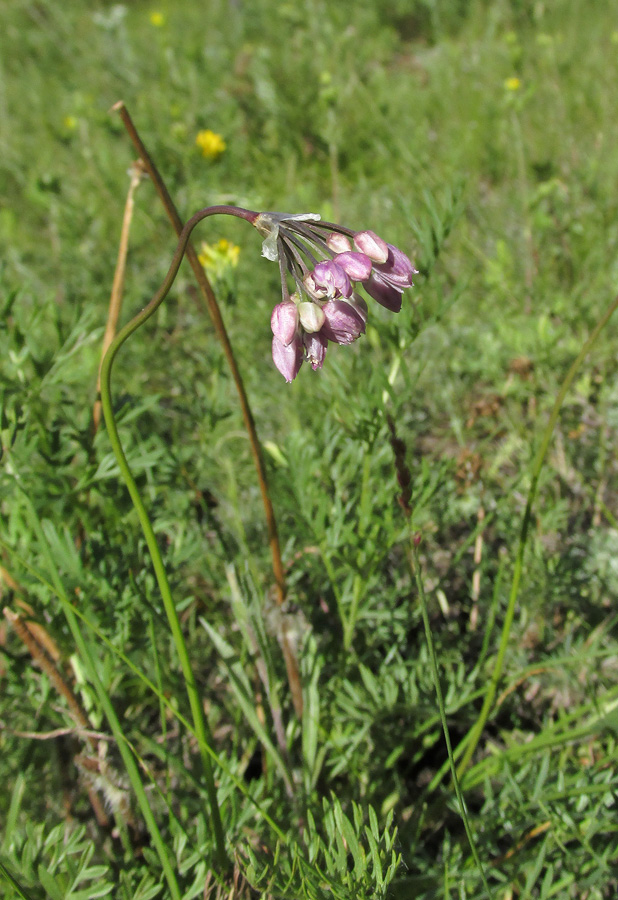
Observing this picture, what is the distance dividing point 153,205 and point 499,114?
2.02m

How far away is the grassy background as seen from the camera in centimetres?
133

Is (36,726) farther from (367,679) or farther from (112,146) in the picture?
(112,146)

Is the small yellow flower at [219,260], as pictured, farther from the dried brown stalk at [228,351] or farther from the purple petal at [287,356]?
the purple petal at [287,356]

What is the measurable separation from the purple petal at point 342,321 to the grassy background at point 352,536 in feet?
1.36

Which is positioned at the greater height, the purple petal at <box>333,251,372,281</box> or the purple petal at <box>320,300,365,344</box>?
the purple petal at <box>333,251,372,281</box>

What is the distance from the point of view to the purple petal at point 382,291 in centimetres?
93

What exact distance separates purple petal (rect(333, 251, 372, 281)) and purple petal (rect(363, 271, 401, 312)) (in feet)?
0.15

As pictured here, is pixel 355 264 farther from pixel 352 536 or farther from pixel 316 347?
pixel 352 536

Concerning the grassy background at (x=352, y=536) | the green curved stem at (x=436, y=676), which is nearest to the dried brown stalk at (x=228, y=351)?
the grassy background at (x=352, y=536)

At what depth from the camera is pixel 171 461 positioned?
173 cm

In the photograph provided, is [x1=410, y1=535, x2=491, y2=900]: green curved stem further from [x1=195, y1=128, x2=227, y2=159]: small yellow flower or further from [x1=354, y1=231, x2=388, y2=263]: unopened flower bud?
[x1=195, y1=128, x2=227, y2=159]: small yellow flower

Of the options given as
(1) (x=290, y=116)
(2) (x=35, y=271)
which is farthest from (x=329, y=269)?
(1) (x=290, y=116)

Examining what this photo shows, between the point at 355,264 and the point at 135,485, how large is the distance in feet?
1.43

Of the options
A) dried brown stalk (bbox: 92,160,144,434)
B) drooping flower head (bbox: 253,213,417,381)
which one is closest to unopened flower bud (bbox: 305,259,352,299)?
drooping flower head (bbox: 253,213,417,381)
